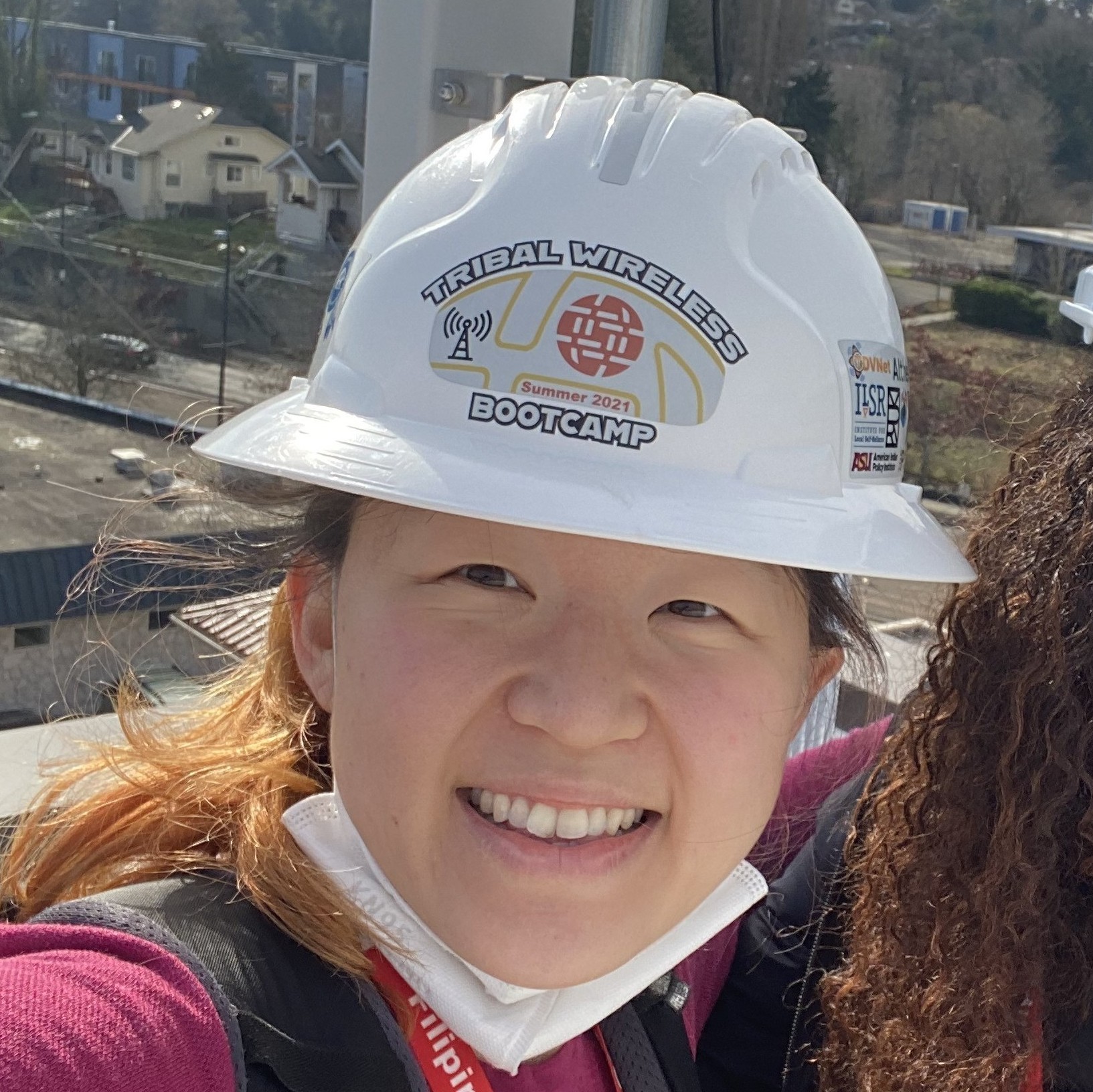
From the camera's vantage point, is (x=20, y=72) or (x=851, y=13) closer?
(x=851, y=13)

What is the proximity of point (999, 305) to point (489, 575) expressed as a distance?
3592mm

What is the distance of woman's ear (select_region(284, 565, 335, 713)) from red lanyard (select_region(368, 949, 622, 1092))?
28 centimetres

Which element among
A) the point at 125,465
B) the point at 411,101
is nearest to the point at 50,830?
the point at 411,101

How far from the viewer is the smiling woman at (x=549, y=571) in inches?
43.6

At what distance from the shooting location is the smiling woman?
1.11 meters

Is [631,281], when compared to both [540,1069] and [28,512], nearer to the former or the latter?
[540,1069]

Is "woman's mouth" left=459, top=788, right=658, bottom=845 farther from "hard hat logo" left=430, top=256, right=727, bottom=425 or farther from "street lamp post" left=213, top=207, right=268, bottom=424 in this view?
"street lamp post" left=213, top=207, right=268, bottom=424

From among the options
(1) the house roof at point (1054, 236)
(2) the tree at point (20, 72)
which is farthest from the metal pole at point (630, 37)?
(2) the tree at point (20, 72)

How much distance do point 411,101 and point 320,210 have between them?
1.78 m

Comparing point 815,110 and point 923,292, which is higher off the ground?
point 815,110

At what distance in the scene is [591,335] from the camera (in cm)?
110

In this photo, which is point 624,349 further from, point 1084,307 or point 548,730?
point 1084,307

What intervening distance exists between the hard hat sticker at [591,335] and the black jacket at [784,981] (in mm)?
763

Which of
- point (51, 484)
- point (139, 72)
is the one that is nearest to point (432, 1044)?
point (139, 72)
